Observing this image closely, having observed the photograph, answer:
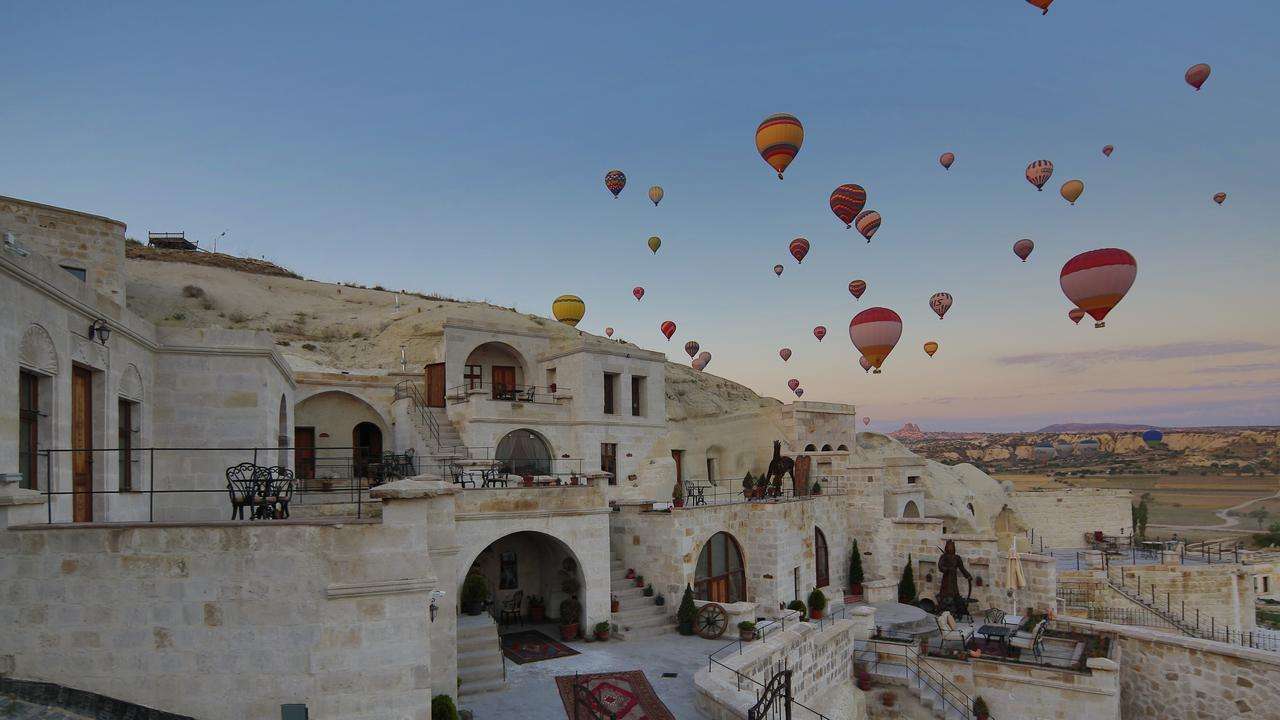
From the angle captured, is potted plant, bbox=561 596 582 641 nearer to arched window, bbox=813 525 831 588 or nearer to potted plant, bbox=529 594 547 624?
potted plant, bbox=529 594 547 624

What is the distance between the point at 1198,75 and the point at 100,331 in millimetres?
38216

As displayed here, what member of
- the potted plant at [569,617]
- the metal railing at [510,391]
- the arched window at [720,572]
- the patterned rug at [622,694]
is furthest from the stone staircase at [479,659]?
the metal railing at [510,391]

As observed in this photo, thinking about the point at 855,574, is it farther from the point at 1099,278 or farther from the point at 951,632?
the point at 1099,278

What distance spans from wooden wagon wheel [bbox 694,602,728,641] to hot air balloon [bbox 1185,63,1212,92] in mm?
29201

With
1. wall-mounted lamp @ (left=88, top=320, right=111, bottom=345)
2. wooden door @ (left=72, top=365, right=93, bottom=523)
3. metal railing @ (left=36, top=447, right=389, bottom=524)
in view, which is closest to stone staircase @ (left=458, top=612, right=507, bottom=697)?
metal railing @ (left=36, top=447, right=389, bottom=524)

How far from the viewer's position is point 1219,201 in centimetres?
3469

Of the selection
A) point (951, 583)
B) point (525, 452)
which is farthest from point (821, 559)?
point (525, 452)

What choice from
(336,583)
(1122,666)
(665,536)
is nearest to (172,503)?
(336,583)

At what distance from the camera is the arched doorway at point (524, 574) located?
21.8 meters

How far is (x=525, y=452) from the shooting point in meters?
29.7

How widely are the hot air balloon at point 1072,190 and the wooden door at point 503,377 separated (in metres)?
24.7

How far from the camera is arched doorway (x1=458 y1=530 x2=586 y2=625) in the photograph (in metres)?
21.8

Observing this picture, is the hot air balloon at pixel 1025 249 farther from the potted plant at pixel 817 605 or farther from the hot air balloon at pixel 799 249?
the potted plant at pixel 817 605

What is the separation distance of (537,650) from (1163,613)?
26.2 metres
